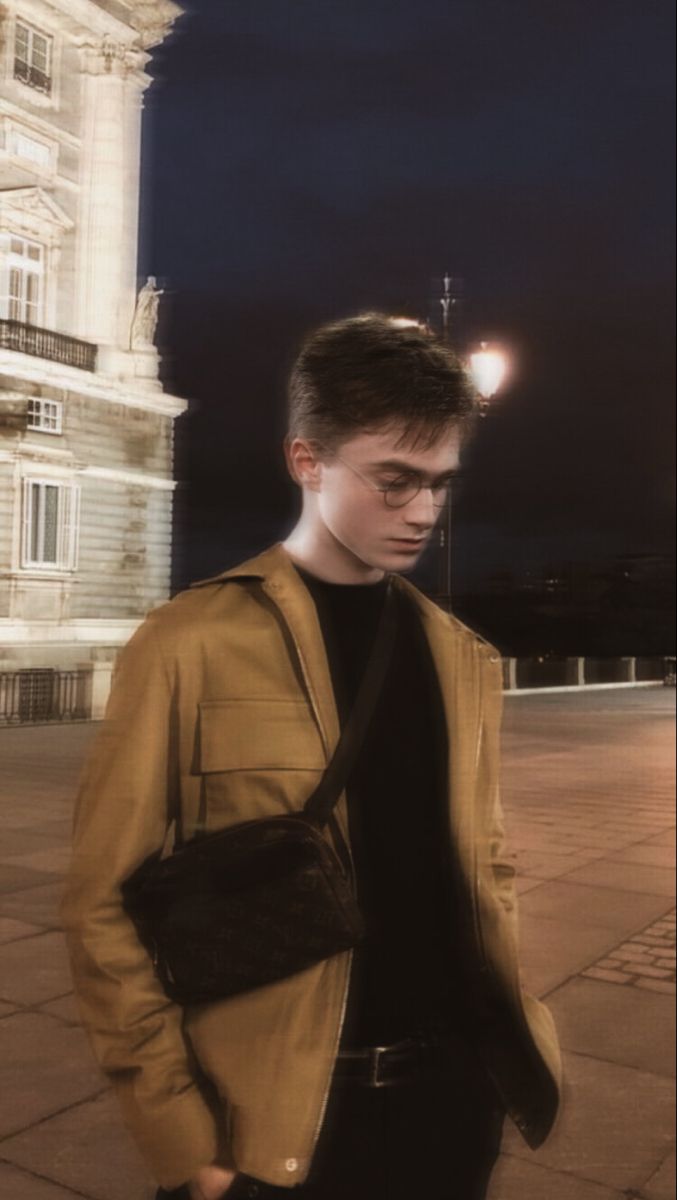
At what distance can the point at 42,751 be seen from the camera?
4.63 ft

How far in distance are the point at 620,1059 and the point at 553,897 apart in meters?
2.32

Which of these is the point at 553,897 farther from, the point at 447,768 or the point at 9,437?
the point at 9,437

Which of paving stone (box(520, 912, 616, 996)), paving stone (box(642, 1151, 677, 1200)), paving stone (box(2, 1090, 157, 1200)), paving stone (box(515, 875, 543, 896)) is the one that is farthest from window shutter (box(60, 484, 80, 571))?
paving stone (box(515, 875, 543, 896))

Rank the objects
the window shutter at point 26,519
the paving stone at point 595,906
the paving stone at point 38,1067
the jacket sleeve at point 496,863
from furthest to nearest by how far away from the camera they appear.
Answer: the paving stone at point 595,906
the jacket sleeve at point 496,863
the paving stone at point 38,1067
the window shutter at point 26,519

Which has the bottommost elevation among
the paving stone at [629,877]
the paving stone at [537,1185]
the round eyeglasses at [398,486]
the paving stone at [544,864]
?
the paving stone at [537,1185]

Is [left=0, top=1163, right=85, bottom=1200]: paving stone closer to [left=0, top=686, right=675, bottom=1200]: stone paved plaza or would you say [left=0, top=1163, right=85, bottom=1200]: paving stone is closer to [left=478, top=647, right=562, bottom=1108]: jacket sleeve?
[left=0, top=686, right=675, bottom=1200]: stone paved plaza

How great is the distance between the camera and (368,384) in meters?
1.40

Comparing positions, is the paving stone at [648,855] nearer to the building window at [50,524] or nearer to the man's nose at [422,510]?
the man's nose at [422,510]

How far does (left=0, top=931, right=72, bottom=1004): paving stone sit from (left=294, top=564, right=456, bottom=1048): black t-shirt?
16.1 inches

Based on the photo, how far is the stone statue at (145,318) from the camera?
1.54m

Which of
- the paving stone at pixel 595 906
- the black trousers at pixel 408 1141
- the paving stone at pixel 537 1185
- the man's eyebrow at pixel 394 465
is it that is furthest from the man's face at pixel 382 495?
the paving stone at pixel 595 906

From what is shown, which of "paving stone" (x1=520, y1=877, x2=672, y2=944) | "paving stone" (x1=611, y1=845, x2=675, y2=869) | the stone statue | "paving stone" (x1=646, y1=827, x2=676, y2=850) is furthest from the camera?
"paving stone" (x1=646, y1=827, x2=676, y2=850)

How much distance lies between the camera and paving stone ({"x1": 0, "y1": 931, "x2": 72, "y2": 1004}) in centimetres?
142

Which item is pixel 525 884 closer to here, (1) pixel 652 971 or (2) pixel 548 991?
(1) pixel 652 971
